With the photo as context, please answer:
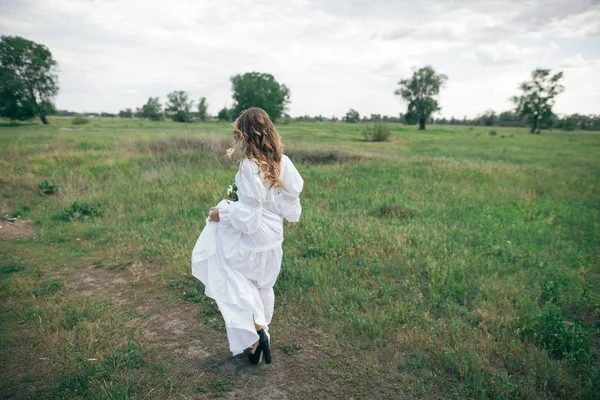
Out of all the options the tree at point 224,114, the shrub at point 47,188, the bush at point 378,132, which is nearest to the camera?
the shrub at point 47,188

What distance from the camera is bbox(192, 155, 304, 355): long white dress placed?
3.26 m

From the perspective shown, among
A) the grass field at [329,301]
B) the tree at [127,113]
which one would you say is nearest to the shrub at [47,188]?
the grass field at [329,301]

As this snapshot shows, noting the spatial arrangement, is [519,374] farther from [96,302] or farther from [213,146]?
[213,146]

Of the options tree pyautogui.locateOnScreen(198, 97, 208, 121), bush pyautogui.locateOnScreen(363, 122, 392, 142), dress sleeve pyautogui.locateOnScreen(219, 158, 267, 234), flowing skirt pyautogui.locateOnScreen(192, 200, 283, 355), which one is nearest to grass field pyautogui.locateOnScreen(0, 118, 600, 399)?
flowing skirt pyautogui.locateOnScreen(192, 200, 283, 355)

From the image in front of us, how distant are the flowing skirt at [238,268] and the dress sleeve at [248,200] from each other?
0.20 m

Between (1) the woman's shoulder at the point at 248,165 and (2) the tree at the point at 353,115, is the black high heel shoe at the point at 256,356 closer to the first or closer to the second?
(1) the woman's shoulder at the point at 248,165

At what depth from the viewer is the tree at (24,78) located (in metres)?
45.1

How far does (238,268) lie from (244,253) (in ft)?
0.64

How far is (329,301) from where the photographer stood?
4.74 meters

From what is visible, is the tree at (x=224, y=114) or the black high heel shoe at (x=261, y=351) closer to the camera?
the black high heel shoe at (x=261, y=351)

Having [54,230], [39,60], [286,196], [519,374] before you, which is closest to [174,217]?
[54,230]

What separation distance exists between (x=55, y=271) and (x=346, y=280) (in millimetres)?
5298

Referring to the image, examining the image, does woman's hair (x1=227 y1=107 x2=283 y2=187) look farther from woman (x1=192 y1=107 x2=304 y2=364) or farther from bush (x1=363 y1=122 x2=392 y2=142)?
bush (x1=363 y1=122 x2=392 y2=142)

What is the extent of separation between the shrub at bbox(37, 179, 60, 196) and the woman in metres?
10.6
